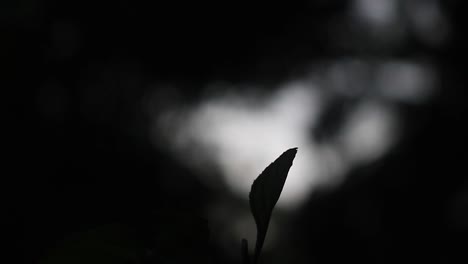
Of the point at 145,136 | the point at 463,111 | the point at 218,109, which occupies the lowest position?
the point at 145,136

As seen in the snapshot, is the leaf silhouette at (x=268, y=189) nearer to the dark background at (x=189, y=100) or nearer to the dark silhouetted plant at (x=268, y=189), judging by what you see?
the dark silhouetted plant at (x=268, y=189)

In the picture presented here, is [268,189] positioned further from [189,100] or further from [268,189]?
[189,100]

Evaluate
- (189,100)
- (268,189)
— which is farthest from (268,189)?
(189,100)

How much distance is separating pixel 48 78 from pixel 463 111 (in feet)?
6.08

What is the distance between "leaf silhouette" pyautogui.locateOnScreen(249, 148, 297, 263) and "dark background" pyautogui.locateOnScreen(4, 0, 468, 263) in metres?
1.09

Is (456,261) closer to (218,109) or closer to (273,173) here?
(218,109)

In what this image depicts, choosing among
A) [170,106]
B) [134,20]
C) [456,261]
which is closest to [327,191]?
[456,261]

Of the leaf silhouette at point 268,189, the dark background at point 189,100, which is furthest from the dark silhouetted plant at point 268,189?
the dark background at point 189,100

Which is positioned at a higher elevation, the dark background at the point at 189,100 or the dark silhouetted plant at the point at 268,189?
the dark background at the point at 189,100

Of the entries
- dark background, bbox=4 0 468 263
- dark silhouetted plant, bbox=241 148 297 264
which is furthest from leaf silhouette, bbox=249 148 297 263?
dark background, bbox=4 0 468 263

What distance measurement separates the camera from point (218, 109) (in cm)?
270

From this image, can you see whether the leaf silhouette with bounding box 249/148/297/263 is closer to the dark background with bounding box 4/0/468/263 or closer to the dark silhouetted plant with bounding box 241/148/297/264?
the dark silhouetted plant with bounding box 241/148/297/264

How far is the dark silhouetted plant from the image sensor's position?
8.3 inches

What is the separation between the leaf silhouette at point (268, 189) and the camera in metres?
0.21
